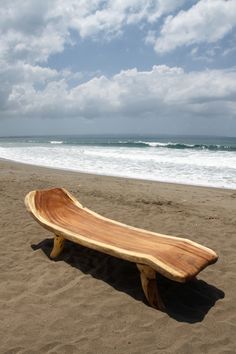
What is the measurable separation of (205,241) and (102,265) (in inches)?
73.5

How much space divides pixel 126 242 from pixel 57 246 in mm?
1112

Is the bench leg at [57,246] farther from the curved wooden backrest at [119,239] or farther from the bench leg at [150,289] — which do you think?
the bench leg at [150,289]

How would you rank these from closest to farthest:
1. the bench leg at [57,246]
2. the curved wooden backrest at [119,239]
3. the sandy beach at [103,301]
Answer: the sandy beach at [103,301]
the curved wooden backrest at [119,239]
the bench leg at [57,246]

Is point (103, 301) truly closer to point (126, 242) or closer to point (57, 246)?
point (126, 242)

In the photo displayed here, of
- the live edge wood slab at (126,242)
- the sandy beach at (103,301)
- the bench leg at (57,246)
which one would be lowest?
the sandy beach at (103,301)

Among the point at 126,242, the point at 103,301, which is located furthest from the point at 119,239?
the point at 103,301

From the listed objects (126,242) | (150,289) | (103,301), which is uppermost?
(126,242)

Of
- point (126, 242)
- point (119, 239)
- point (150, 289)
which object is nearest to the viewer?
point (150, 289)

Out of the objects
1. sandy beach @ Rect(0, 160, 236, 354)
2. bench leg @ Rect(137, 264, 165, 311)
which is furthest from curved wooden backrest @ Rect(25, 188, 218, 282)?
sandy beach @ Rect(0, 160, 236, 354)

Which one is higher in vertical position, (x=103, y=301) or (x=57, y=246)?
(x=57, y=246)

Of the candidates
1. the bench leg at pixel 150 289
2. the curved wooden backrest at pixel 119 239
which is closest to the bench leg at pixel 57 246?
the curved wooden backrest at pixel 119 239

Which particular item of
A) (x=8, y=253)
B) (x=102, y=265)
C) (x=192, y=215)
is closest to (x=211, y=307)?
(x=102, y=265)

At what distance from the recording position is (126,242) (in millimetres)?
4066

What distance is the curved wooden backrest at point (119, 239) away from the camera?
133 inches
